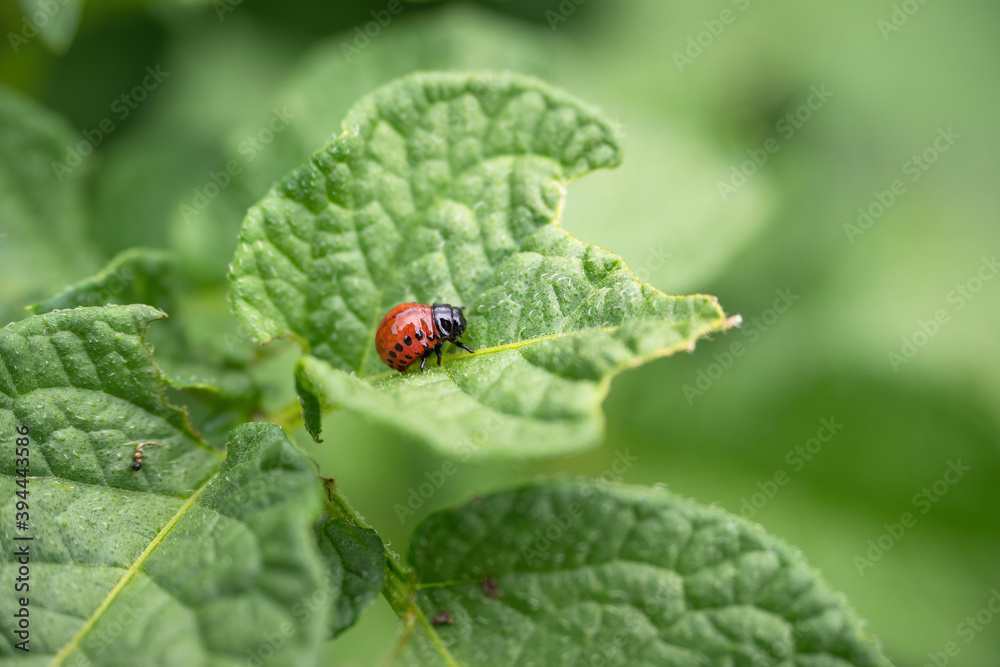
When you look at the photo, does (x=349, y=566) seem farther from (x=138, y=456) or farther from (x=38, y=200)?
(x=38, y=200)

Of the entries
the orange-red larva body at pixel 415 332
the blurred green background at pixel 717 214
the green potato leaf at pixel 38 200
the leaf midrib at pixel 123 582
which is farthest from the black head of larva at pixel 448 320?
the green potato leaf at pixel 38 200

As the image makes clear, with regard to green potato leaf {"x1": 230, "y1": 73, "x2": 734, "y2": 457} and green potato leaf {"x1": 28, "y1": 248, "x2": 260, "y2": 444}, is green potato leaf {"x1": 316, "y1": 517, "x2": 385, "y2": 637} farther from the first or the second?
Result: green potato leaf {"x1": 28, "y1": 248, "x2": 260, "y2": 444}

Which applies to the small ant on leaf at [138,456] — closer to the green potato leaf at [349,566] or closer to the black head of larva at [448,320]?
the green potato leaf at [349,566]

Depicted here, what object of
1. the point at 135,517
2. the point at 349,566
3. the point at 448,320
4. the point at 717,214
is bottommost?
the point at 135,517

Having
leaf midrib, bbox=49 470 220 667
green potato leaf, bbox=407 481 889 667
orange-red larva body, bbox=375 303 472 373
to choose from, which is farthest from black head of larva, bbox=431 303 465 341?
leaf midrib, bbox=49 470 220 667

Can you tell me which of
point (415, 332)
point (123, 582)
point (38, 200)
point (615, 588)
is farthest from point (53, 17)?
point (615, 588)

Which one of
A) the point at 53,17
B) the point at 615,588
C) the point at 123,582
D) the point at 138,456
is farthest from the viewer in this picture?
the point at 53,17
